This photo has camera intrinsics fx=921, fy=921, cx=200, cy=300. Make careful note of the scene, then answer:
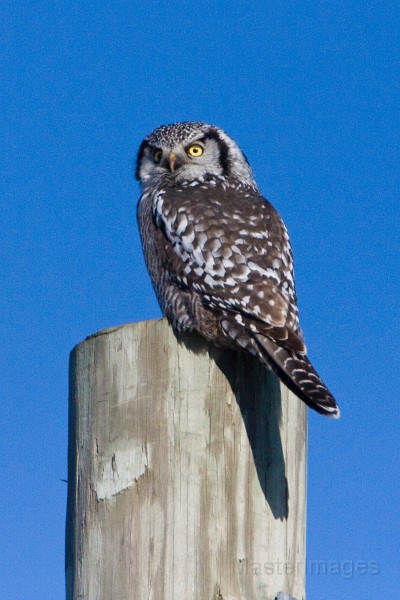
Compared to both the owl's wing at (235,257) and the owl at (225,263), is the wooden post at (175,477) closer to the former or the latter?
the owl at (225,263)

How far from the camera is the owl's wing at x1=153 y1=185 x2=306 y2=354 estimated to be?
4.46 metres

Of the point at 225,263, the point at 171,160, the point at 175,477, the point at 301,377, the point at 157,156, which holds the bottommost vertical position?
the point at 175,477

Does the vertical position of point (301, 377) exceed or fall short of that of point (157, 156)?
it falls short

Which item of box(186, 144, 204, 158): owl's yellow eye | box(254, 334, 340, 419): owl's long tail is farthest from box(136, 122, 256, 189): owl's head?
box(254, 334, 340, 419): owl's long tail

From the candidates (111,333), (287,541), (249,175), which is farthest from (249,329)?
(249,175)

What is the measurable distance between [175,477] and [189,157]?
363 cm

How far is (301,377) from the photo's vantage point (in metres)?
3.82

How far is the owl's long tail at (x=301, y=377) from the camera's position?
3.72 meters

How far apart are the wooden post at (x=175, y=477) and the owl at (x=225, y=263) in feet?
0.92

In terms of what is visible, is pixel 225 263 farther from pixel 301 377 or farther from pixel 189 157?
pixel 189 157

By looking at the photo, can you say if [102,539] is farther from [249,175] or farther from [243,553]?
[249,175]

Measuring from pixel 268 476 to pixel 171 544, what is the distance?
1.56ft

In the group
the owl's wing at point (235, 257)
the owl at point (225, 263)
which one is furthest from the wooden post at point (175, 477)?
the owl's wing at point (235, 257)

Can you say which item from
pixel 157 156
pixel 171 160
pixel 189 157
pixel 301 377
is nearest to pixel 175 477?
pixel 301 377
